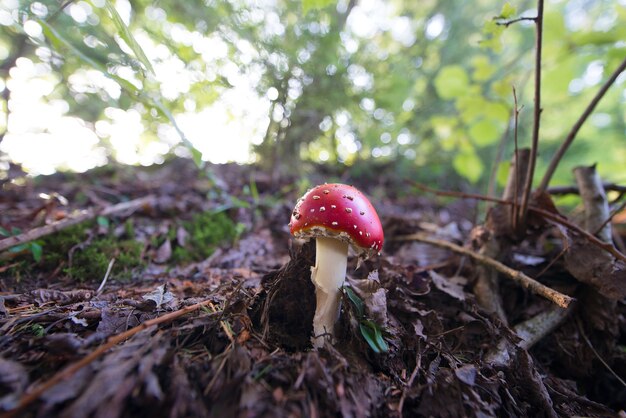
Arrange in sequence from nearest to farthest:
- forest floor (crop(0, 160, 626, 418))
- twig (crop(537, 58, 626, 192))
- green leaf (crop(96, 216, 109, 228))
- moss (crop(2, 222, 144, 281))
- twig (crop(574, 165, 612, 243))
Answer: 1. forest floor (crop(0, 160, 626, 418))
2. twig (crop(537, 58, 626, 192))
3. twig (crop(574, 165, 612, 243))
4. moss (crop(2, 222, 144, 281))
5. green leaf (crop(96, 216, 109, 228))

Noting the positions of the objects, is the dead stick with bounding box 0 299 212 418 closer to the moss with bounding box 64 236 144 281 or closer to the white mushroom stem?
the white mushroom stem

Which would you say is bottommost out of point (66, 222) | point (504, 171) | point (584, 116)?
point (66, 222)

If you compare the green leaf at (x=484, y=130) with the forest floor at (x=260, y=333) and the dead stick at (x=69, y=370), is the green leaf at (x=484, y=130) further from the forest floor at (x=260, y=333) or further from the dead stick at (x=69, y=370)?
the dead stick at (x=69, y=370)

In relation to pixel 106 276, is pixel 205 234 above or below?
above

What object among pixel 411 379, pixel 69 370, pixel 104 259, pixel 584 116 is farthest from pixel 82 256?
pixel 584 116

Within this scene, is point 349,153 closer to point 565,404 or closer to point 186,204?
point 186,204

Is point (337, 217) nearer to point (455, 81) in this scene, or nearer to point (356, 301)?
point (356, 301)

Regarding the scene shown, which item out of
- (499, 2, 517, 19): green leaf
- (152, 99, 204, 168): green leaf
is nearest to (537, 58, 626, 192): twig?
(499, 2, 517, 19): green leaf
